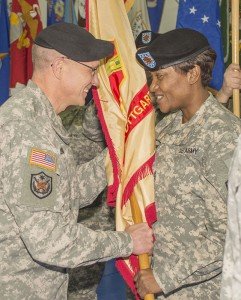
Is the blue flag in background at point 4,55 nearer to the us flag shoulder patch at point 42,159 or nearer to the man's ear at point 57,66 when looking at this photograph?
the man's ear at point 57,66

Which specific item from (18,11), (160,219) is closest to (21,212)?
(160,219)

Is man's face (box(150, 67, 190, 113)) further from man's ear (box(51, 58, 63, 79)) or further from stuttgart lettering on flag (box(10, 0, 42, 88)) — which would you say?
stuttgart lettering on flag (box(10, 0, 42, 88))

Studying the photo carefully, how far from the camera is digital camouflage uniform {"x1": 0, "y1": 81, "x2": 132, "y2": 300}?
1.96m

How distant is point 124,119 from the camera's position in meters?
2.64

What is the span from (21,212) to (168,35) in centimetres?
102

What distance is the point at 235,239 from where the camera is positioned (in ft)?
3.76

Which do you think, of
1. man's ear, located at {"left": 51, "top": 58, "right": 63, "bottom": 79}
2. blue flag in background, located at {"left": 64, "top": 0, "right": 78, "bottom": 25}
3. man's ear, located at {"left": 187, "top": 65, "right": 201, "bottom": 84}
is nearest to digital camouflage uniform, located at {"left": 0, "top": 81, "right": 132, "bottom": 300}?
man's ear, located at {"left": 51, "top": 58, "right": 63, "bottom": 79}

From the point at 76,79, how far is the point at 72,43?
0.15 m

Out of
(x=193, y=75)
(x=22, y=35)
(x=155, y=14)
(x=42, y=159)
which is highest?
(x=193, y=75)

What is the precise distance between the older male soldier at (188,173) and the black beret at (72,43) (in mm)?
262

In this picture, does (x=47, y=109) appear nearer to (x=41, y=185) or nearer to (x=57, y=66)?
(x=57, y=66)

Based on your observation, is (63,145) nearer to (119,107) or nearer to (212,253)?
(119,107)

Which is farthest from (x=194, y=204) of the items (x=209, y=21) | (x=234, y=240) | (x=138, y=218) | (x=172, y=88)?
(x=209, y=21)

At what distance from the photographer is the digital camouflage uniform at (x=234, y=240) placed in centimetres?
112
